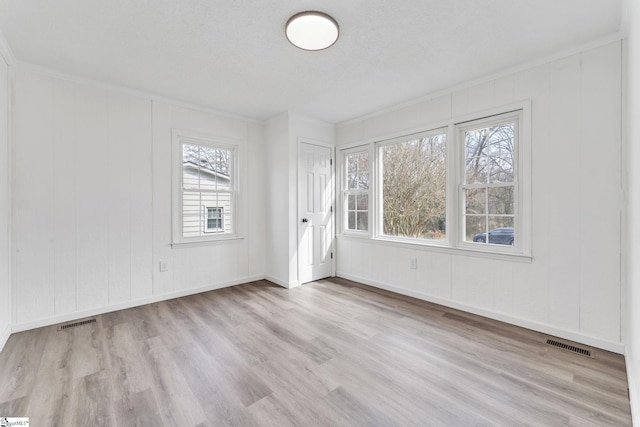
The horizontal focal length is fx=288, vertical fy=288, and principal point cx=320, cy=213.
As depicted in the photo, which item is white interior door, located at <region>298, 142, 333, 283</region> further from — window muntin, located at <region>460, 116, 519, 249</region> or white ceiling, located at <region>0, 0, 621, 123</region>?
window muntin, located at <region>460, 116, 519, 249</region>

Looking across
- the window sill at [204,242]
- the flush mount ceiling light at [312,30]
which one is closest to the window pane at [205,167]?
the window sill at [204,242]

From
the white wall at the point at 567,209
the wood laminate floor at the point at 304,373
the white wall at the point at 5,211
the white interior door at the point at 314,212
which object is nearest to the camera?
the wood laminate floor at the point at 304,373

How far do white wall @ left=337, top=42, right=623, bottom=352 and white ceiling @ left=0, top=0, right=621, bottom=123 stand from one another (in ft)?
0.84

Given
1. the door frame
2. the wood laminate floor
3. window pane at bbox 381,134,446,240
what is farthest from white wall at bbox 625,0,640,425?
the door frame

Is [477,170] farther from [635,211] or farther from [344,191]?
[344,191]

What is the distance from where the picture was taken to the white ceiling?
206 centimetres

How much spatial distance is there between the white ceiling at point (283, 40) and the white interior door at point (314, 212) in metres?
1.27

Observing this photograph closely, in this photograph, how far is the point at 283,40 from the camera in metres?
2.45

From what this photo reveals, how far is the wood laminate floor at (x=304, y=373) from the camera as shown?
67.4 inches

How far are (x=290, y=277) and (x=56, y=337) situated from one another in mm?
2583

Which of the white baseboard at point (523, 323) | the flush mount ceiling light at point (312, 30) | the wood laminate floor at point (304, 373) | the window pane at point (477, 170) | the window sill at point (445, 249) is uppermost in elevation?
the flush mount ceiling light at point (312, 30)

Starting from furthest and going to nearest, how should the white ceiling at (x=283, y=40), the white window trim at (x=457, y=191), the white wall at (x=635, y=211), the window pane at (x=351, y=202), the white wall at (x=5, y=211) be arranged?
the window pane at (x=351, y=202), the white window trim at (x=457, y=191), the white wall at (x=5, y=211), the white ceiling at (x=283, y=40), the white wall at (x=635, y=211)

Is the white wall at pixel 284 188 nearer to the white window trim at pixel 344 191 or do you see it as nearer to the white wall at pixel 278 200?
the white wall at pixel 278 200

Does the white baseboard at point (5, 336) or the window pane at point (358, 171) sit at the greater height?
the window pane at point (358, 171)
